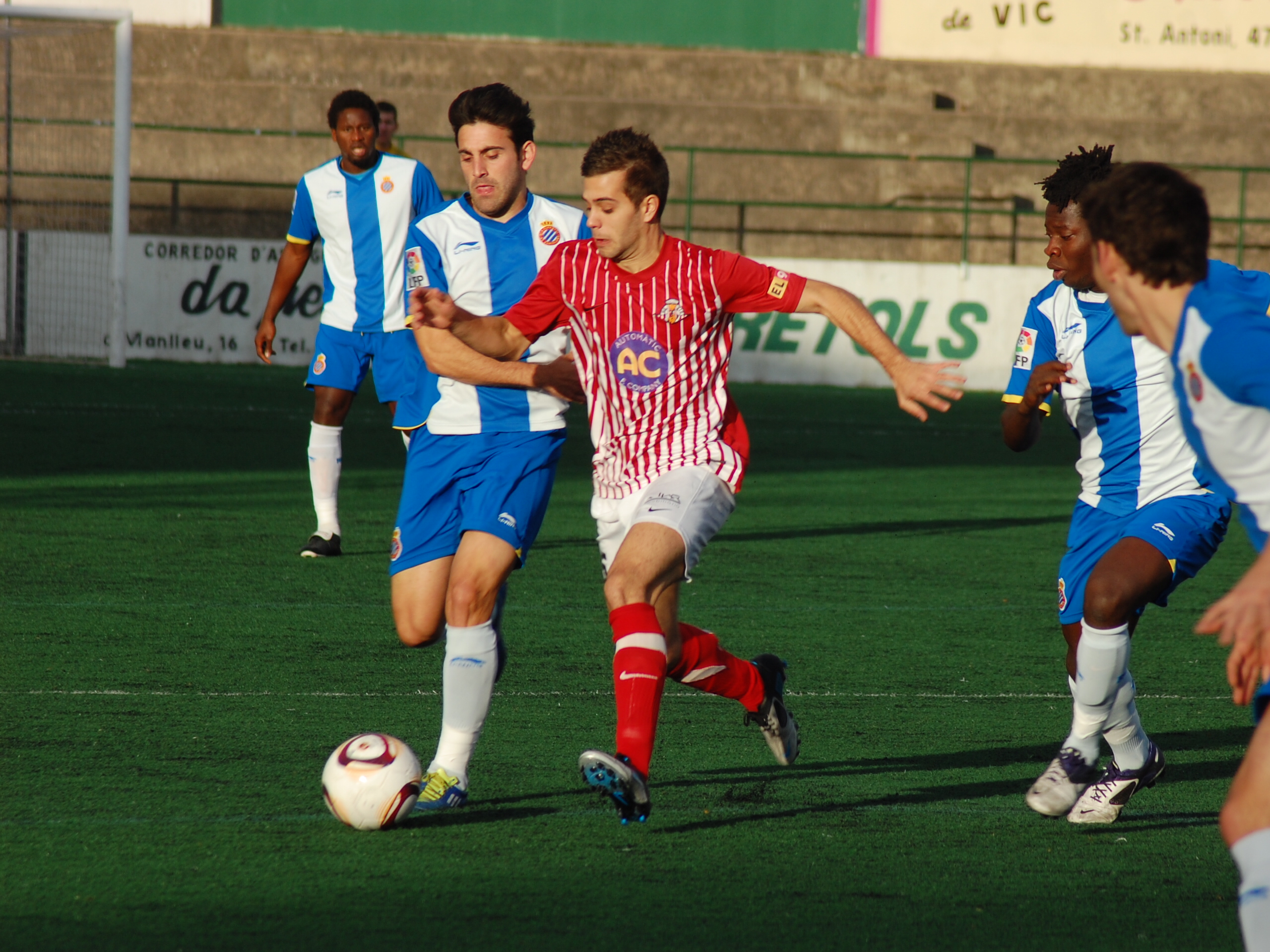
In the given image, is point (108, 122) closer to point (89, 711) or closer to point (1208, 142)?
point (1208, 142)

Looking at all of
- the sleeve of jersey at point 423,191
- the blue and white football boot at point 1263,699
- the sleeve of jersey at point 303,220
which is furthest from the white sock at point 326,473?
the blue and white football boot at point 1263,699

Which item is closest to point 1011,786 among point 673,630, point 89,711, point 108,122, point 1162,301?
point 673,630

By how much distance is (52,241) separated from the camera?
57.1 feet

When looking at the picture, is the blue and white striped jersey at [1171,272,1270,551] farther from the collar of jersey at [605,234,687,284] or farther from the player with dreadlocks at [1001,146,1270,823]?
the collar of jersey at [605,234,687,284]

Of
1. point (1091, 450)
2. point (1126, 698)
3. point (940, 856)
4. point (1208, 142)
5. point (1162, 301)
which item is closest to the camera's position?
point (1162, 301)

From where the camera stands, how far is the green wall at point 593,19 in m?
23.1

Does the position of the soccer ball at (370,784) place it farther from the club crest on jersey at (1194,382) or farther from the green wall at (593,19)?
the green wall at (593,19)

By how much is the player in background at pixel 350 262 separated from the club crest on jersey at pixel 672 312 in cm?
388

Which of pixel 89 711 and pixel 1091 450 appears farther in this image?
pixel 89 711

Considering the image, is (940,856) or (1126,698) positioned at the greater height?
(1126,698)

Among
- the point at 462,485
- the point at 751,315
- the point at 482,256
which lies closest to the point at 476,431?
the point at 462,485

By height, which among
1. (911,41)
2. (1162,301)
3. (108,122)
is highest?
(911,41)

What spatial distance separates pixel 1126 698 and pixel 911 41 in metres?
19.7

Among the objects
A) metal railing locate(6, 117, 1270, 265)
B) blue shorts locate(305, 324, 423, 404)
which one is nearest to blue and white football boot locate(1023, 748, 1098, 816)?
blue shorts locate(305, 324, 423, 404)
